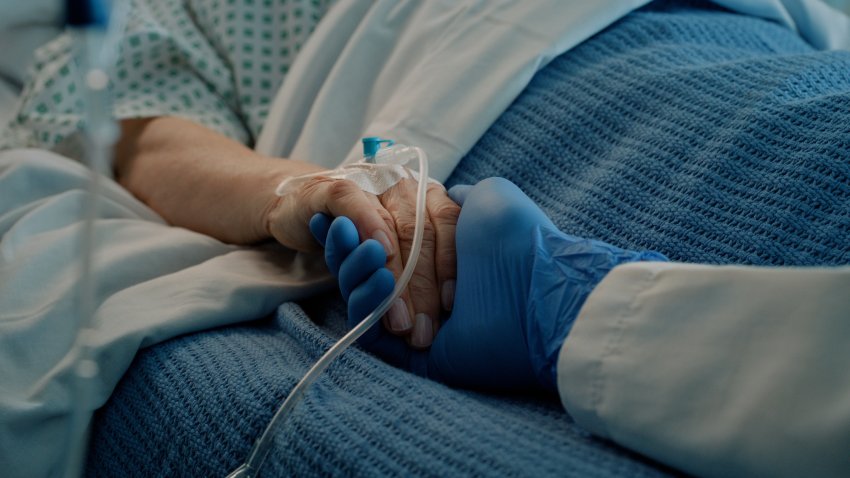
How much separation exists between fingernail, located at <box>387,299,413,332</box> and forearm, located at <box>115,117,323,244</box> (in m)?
0.25

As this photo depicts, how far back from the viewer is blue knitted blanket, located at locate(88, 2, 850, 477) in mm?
547

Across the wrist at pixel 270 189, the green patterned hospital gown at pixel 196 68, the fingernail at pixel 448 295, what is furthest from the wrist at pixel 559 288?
the green patterned hospital gown at pixel 196 68

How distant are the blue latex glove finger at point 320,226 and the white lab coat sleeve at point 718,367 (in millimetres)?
285

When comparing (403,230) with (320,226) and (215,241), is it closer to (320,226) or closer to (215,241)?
(320,226)

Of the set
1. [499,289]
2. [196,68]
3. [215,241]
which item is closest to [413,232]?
[499,289]

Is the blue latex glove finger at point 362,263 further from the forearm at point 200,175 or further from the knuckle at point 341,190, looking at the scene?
the forearm at point 200,175

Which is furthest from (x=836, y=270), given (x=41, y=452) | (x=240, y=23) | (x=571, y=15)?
(x=240, y=23)

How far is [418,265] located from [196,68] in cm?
67

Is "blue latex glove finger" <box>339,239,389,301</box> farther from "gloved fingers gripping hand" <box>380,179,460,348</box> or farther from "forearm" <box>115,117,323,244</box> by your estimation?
"forearm" <box>115,117,323,244</box>

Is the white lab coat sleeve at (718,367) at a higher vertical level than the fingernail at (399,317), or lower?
higher

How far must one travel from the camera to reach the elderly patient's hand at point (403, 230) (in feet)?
2.27

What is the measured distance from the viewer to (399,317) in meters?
0.68

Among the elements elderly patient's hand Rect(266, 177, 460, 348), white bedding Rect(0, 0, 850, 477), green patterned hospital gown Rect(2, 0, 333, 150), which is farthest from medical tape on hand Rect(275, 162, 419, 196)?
green patterned hospital gown Rect(2, 0, 333, 150)

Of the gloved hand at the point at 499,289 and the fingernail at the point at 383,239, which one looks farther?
the fingernail at the point at 383,239
